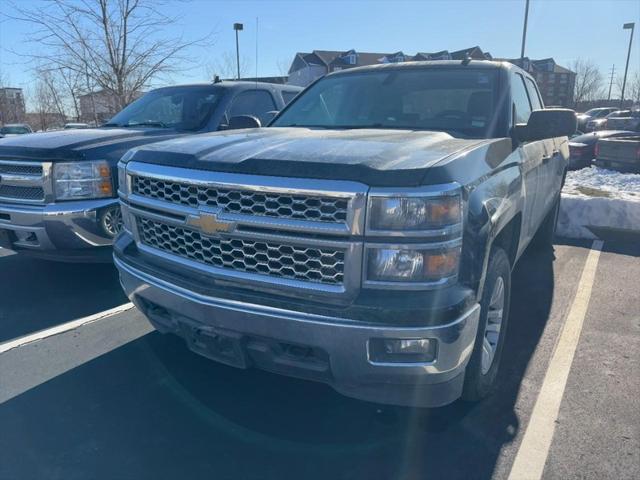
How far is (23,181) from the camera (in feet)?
13.6

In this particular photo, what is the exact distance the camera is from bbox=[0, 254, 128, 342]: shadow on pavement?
13.1 ft

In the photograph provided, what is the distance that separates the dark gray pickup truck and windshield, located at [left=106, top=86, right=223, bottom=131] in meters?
2.71

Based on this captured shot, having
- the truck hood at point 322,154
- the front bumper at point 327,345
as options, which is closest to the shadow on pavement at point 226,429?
the front bumper at point 327,345

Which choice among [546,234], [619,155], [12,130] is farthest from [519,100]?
[12,130]

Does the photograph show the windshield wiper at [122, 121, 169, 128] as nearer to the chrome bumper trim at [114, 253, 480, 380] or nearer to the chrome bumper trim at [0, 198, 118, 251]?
the chrome bumper trim at [0, 198, 118, 251]

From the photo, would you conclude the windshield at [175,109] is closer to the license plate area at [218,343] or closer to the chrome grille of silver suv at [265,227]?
the chrome grille of silver suv at [265,227]

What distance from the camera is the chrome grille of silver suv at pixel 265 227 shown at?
6.84 ft

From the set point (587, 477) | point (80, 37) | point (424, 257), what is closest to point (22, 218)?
point (424, 257)

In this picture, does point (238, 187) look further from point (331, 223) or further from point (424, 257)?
point (424, 257)

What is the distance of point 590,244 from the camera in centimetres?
648

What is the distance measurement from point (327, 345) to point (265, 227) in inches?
22.8

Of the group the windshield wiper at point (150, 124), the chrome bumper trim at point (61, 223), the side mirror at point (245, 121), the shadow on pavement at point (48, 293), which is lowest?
the shadow on pavement at point (48, 293)

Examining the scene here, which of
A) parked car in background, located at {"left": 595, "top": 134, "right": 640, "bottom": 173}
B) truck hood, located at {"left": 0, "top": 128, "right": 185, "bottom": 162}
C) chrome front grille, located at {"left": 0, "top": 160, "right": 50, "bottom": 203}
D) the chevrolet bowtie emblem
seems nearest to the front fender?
the chevrolet bowtie emblem

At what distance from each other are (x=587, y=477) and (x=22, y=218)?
13.9 ft
